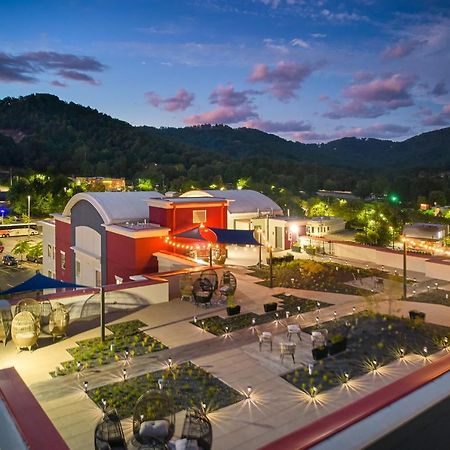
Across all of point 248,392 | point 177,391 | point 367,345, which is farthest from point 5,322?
point 367,345

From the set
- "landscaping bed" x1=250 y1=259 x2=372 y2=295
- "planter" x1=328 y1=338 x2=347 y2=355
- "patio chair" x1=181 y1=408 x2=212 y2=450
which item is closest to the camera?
"patio chair" x1=181 y1=408 x2=212 y2=450

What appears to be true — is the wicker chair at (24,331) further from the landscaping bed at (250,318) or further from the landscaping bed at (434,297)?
the landscaping bed at (434,297)

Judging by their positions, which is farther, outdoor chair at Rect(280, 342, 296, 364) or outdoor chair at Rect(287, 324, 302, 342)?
outdoor chair at Rect(287, 324, 302, 342)

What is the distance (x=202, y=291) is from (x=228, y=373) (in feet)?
19.5

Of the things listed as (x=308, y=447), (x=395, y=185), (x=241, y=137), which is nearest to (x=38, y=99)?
(x=241, y=137)

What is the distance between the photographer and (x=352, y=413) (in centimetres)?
548

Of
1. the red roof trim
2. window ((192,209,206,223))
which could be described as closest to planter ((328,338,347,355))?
the red roof trim

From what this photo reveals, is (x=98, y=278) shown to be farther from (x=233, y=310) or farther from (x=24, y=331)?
(x=24, y=331)

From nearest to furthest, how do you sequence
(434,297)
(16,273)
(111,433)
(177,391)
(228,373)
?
(111,433) < (177,391) < (228,373) < (434,297) < (16,273)

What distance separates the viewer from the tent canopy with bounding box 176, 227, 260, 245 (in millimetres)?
19312

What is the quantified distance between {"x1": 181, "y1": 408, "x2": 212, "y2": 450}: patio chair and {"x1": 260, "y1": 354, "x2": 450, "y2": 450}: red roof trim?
5.26 ft

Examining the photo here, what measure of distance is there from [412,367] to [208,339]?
17.2 ft

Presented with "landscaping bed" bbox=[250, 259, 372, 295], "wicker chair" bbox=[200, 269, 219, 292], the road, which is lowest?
the road

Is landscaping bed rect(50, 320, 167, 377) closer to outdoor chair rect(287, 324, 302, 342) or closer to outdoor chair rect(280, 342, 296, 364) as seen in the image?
outdoor chair rect(280, 342, 296, 364)
